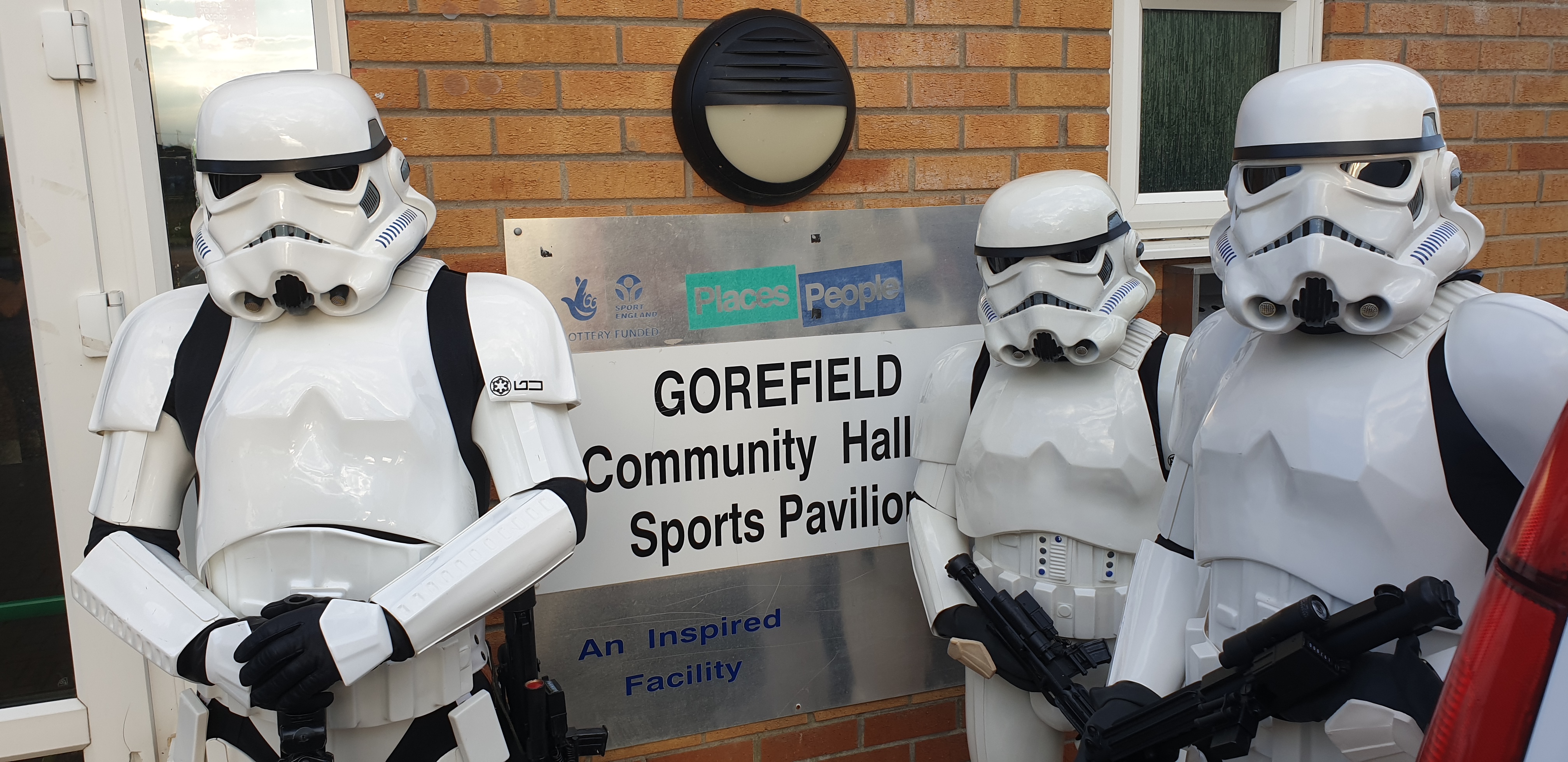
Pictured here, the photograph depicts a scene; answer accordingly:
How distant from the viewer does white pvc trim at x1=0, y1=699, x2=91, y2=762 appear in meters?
2.25

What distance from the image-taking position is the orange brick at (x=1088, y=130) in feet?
9.61

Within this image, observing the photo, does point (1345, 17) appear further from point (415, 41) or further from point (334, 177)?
point (334, 177)

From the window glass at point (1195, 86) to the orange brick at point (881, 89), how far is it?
33.7 inches

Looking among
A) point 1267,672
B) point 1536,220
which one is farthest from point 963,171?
point 1536,220

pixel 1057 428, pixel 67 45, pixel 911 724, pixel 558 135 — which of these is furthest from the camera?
pixel 911 724

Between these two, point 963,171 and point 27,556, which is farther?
point 963,171

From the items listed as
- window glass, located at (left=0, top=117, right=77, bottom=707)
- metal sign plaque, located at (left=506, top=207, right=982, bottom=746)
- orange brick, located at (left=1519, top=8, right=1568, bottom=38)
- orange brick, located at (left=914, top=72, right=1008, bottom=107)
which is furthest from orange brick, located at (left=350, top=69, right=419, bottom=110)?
orange brick, located at (left=1519, top=8, right=1568, bottom=38)

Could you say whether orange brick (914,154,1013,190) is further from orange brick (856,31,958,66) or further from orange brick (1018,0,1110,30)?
orange brick (1018,0,1110,30)

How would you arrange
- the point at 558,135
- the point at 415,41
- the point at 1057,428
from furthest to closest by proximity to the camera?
1. the point at 558,135
2. the point at 415,41
3. the point at 1057,428

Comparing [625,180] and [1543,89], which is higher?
[1543,89]

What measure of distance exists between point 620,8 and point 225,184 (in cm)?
109

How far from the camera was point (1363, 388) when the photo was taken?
4.77ft

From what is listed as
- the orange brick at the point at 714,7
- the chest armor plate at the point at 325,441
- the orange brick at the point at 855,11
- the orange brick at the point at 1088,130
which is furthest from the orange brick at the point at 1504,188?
the chest armor plate at the point at 325,441

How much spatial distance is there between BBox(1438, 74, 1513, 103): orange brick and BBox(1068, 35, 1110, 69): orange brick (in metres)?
1.25
